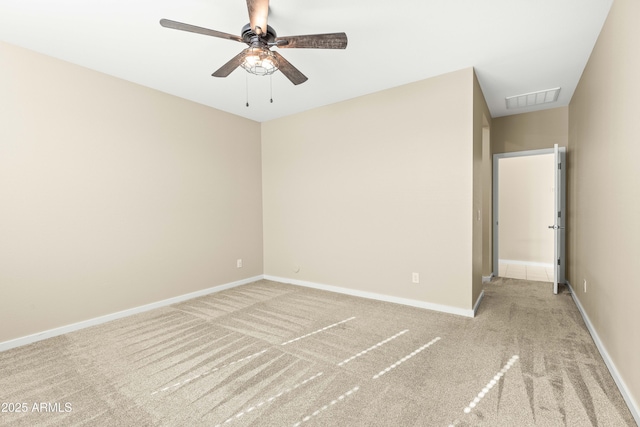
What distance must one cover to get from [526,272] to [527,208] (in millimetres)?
1573

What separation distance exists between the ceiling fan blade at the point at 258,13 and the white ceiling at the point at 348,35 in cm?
28

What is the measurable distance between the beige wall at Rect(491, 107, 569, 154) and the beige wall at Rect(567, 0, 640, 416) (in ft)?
4.51

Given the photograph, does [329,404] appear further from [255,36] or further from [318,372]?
[255,36]

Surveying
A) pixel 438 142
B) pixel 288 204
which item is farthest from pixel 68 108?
pixel 438 142

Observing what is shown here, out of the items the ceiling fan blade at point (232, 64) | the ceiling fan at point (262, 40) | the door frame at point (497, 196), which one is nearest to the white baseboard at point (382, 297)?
the door frame at point (497, 196)

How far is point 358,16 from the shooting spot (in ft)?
7.75

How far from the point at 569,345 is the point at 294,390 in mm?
2433

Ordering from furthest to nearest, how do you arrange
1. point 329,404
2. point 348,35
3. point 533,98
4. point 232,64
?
1. point 533,98
2. point 348,35
3. point 232,64
4. point 329,404

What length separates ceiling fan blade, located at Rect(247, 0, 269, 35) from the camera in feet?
6.22

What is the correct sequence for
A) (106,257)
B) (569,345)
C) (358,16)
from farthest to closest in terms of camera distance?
1. (106,257)
2. (569,345)
3. (358,16)

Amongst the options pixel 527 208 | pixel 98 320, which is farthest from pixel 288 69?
pixel 527 208

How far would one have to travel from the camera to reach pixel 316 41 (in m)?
2.14

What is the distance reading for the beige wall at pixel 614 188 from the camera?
181 cm

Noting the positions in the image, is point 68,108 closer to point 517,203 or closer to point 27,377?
point 27,377
